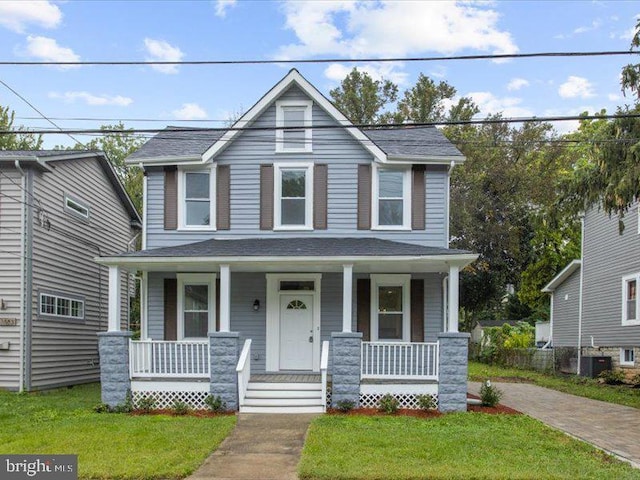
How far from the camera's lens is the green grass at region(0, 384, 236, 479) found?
7.57m

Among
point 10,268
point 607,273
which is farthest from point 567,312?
point 10,268

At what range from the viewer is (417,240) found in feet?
47.6

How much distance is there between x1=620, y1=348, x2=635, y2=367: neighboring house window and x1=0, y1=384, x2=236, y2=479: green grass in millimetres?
13319

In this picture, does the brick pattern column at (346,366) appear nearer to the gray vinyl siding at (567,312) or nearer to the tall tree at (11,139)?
the gray vinyl siding at (567,312)

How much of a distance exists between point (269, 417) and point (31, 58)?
24.8 feet

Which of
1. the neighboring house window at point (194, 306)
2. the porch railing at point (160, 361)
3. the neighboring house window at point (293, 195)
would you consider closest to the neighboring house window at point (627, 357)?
the neighboring house window at point (293, 195)

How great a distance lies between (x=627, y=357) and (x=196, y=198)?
13.9m

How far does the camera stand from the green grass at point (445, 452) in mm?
7355

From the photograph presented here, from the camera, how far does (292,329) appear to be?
1426 centimetres

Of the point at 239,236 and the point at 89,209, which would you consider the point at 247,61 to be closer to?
the point at 239,236

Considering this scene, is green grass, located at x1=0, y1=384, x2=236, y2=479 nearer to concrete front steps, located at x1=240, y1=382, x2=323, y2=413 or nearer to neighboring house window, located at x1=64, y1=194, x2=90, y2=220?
concrete front steps, located at x1=240, y1=382, x2=323, y2=413

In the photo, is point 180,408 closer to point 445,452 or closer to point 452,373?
point 452,373

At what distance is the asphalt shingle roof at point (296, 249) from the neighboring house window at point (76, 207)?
14.6 feet

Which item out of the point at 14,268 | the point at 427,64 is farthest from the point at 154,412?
the point at 427,64
